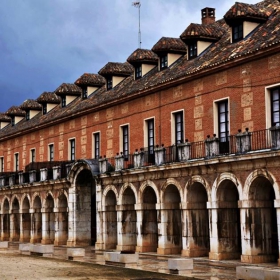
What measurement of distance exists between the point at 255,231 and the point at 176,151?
280 inches

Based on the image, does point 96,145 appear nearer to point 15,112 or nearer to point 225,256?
point 225,256

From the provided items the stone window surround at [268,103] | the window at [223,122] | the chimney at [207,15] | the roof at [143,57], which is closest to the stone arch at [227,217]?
the window at [223,122]

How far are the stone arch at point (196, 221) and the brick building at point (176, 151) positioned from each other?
0.06 metres

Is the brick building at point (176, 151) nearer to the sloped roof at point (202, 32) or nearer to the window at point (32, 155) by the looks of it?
the sloped roof at point (202, 32)

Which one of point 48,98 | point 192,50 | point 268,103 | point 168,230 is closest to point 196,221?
point 168,230

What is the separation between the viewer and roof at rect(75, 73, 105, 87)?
164ft

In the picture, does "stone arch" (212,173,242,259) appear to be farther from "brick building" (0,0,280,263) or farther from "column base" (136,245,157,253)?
"column base" (136,245,157,253)

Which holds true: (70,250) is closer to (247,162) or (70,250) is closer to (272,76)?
(247,162)

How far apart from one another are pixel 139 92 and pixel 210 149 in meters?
9.51

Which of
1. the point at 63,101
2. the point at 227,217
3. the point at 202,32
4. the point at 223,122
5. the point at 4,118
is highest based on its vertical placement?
the point at 4,118

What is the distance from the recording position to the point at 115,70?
152 feet

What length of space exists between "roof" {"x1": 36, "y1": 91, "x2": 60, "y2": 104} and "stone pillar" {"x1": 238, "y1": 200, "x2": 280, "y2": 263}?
31250mm

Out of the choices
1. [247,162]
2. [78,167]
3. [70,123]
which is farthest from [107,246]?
[247,162]

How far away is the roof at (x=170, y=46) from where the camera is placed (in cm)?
3900
